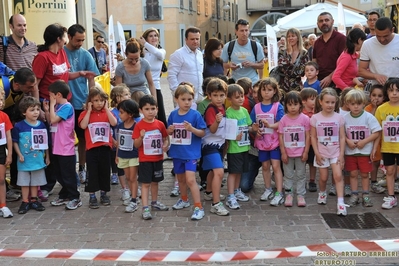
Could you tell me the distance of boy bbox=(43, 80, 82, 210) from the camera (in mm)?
6961

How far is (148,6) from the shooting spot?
43281mm

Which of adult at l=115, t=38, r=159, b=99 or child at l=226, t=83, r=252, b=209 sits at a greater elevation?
adult at l=115, t=38, r=159, b=99

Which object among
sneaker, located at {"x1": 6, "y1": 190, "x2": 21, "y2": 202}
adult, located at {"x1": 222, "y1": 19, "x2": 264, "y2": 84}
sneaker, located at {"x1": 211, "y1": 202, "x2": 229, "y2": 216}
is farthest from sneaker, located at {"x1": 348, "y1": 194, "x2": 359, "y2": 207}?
sneaker, located at {"x1": 6, "y1": 190, "x2": 21, "y2": 202}

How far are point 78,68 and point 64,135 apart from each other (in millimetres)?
1306

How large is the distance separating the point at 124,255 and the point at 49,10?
7.53 m

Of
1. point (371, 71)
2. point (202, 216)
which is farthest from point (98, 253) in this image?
point (371, 71)

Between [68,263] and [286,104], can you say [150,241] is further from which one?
[286,104]

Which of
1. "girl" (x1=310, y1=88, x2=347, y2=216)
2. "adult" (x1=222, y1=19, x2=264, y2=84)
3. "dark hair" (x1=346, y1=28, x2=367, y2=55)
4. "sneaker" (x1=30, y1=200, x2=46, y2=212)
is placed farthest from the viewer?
"adult" (x1=222, y1=19, x2=264, y2=84)

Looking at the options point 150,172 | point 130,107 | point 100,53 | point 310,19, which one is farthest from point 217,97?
point 310,19

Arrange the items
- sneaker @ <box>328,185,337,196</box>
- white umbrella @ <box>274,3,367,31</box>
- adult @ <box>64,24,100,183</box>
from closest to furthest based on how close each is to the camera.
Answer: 1. sneaker @ <box>328,185,337,196</box>
2. adult @ <box>64,24,100,183</box>
3. white umbrella @ <box>274,3,367,31</box>

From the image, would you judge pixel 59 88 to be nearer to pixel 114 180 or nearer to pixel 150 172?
pixel 150 172

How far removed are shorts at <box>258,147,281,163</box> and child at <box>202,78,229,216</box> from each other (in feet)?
1.83

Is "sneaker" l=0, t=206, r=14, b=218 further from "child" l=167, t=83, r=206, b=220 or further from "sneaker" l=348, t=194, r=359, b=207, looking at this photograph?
"sneaker" l=348, t=194, r=359, b=207

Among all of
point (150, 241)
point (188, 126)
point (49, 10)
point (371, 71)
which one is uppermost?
point (49, 10)
